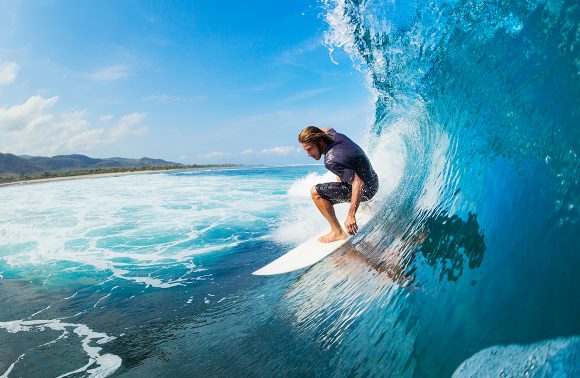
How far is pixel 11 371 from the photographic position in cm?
315

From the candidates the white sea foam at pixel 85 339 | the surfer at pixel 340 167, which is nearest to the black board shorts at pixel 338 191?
the surfer at pixel 340 167

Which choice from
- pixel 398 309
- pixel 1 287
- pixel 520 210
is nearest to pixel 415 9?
pixel 520 210

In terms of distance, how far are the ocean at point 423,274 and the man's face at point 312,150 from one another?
123cm

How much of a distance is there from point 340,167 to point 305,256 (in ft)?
4.56

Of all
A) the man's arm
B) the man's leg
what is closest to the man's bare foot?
the man's leg

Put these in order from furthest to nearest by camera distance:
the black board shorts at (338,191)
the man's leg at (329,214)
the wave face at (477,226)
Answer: the man's leg at (329,214) → the black board shorts at (338,191) → the wave face at (477,226)

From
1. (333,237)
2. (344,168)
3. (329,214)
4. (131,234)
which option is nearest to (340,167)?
(344,168)

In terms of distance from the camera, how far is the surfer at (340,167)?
4000mm

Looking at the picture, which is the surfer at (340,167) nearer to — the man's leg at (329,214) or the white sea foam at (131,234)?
the man's leg at (329,214)

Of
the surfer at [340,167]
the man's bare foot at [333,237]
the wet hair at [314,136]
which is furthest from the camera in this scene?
the man's bare foot at [333,237]

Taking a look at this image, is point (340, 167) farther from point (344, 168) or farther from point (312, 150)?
point (312, 150)

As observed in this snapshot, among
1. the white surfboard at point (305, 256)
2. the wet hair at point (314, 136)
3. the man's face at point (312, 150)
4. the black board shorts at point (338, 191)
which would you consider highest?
the wet hair at point (314, 136)

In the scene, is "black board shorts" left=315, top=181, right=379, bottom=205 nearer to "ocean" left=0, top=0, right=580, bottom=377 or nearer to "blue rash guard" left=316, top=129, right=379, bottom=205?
"blue rash guard" left=316, top=129, right=379, bottom=205

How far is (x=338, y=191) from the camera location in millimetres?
4309
